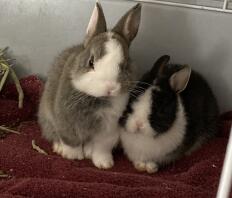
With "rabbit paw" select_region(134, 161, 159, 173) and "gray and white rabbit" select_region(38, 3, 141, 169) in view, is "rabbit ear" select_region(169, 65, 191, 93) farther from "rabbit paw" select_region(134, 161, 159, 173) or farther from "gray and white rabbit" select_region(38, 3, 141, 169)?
"rabbit paw" select_region(134, 161, 159, 173)

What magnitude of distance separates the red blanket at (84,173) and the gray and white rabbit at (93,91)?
66mm

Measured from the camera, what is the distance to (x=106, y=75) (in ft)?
4.19

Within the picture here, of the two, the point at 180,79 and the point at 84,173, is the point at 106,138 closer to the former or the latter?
the point at 84,173

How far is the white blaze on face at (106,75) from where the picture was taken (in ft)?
4.20

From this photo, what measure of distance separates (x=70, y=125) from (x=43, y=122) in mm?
213

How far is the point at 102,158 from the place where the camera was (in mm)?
1504

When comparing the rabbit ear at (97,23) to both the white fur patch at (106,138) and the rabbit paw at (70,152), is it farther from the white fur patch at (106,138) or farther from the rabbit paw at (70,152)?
the rabbit paw at (70,152)

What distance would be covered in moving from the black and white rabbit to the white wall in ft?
0.43

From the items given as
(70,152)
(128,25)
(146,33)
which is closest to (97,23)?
(128,25)

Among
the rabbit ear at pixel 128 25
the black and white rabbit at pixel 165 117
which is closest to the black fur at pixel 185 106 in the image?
the black and white rabbit at pixel 165 117

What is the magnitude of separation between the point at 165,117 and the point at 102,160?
0.25 metres

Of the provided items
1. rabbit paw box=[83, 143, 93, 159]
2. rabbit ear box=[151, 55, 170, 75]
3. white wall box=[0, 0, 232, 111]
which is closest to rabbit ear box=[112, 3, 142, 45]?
rabbit ear box=[151, 55, 170, 75]

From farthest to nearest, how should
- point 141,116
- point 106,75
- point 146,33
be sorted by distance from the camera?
point 146,33 → point 141,116 → point 106,75

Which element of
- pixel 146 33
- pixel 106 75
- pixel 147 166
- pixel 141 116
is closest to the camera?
pixel 106 75
